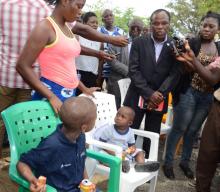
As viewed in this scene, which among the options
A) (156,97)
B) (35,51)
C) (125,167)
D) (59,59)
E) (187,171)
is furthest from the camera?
(187,171)

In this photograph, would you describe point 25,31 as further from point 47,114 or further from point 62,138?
point 62,138

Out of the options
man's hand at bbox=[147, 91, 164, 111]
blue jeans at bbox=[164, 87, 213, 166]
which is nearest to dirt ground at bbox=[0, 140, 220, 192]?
blue jeans at bbox=[164, 87, 213, 166]

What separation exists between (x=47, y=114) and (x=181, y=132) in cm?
202

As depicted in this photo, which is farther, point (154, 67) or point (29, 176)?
point (154, 67)

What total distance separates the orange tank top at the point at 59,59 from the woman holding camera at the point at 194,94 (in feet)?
5.50

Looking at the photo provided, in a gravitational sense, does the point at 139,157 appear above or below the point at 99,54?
below

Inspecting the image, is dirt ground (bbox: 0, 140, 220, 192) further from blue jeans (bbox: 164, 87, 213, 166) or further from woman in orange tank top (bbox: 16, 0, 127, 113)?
woman in orange tank top (bbox: 16, 0, 127, 113)

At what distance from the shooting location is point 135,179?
277cm

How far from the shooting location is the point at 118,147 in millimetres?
2764

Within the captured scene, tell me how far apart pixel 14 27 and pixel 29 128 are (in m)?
0.89

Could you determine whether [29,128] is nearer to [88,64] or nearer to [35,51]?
[35,51]

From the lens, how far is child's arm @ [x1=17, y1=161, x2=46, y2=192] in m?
1.83

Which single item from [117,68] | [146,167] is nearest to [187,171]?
[146,167]

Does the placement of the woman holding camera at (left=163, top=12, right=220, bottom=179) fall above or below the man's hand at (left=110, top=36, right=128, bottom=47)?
below
